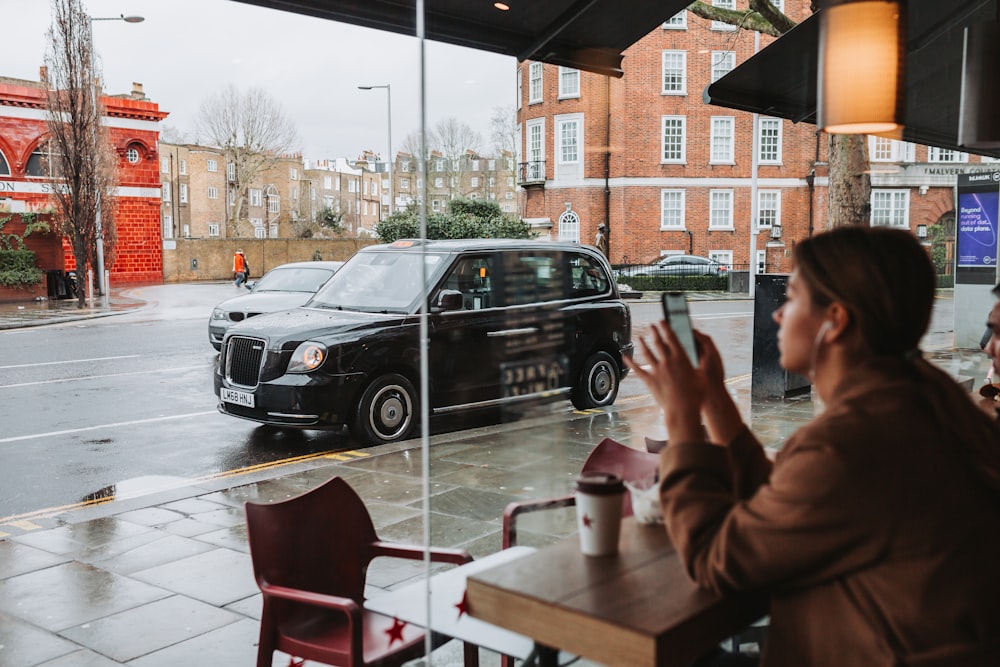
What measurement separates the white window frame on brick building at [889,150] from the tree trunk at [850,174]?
4 cm

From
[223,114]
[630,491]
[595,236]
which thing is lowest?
[630,491]

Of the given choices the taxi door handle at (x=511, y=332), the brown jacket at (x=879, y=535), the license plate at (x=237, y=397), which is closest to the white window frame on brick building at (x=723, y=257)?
the taxi door handle at (x=511, y=332)

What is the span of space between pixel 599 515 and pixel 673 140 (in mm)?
2203

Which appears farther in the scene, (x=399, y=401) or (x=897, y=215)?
(x=399, y=401)

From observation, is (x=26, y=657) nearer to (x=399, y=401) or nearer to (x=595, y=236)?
(x=595, y=236)

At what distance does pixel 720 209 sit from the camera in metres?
3.80

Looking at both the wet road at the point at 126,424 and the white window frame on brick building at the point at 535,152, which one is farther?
the wet road at the point at 126,424

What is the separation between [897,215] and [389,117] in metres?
2.41

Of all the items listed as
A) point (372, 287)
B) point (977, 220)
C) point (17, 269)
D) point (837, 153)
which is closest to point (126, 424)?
point (372, 287)

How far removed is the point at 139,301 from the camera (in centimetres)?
2895

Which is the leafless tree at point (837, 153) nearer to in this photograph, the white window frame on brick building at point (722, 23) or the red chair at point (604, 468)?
the white window frame on brick building at point (722, 23)

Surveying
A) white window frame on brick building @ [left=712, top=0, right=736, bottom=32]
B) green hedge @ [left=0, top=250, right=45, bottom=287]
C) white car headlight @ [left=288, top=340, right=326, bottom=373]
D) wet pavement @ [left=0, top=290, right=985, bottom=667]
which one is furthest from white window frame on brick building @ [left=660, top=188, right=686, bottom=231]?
green hedge @ [left=0, top=250, right=45, bottom=287]

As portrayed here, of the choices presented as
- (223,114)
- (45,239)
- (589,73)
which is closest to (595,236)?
(589,73)

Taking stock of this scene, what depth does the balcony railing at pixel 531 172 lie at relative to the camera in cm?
327
